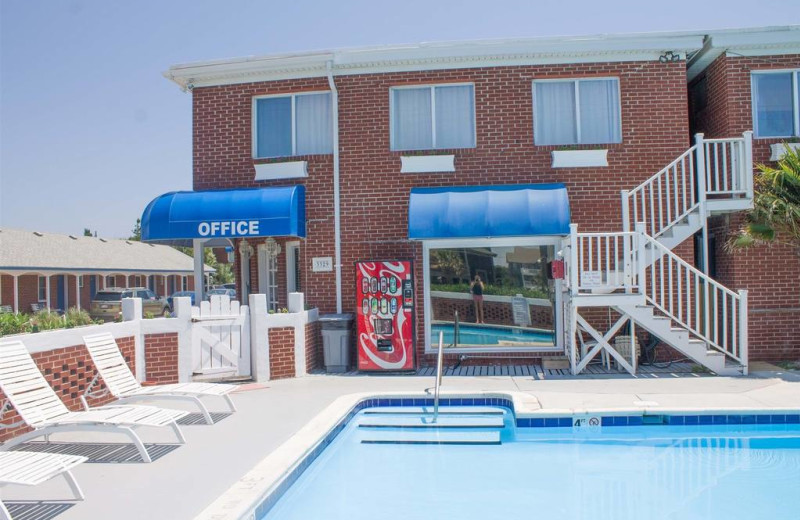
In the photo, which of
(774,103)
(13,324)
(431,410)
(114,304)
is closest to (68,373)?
(13,324)

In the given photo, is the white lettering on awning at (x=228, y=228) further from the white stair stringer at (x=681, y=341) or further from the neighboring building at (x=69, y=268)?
the neighboring building at (x=69, y=268)

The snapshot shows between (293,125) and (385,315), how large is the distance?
426 cm

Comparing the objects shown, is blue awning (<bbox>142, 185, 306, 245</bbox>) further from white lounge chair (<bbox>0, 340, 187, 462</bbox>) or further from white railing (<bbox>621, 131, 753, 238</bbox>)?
white railing (<bbox>621, 131, 753, 238</bbox>)

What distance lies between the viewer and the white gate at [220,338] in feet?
34.9

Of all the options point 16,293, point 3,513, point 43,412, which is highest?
point 16,293

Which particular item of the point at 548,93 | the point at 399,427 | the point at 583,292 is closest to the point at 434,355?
the point at 583,292

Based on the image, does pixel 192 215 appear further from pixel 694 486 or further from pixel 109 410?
pixel 694 486

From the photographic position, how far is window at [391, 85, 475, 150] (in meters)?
12.5

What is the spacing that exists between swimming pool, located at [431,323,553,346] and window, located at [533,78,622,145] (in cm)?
359

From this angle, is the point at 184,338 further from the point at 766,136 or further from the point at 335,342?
the point at 766,136

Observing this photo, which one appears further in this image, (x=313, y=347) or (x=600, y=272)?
(x=313, y=347)

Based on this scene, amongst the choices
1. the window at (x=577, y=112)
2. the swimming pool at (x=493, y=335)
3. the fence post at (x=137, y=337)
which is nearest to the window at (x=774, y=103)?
the window at (x=577, y=112)

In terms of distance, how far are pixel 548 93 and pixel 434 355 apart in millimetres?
5432

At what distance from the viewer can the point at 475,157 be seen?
1240 centimetres
